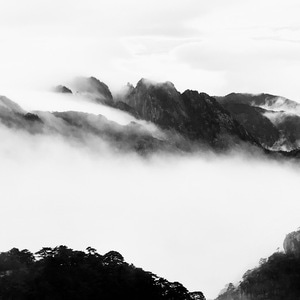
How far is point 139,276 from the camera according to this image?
170m

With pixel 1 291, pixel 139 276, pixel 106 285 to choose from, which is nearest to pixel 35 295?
pixel 1 291

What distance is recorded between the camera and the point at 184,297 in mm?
170625

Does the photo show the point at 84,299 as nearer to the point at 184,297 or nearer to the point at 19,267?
the point at 19,267

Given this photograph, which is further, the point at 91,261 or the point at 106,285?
the point at 91,261

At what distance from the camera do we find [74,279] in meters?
158

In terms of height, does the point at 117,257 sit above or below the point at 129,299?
above

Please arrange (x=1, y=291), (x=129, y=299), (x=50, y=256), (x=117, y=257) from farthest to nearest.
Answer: (x=117, y=257) < (x=50, y=256) < (x=129, y=299) < (x=1, y=291)

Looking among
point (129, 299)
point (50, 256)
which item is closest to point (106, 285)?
point (129, 299)

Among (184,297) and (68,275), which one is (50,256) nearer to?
(68,275)

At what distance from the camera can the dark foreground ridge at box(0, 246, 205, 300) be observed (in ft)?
484

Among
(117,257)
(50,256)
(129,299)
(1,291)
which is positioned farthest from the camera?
(117,257)

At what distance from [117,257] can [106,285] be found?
78.0 feet

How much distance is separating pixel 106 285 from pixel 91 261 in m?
15.2

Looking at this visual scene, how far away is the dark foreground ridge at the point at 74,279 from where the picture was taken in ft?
484
